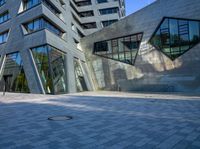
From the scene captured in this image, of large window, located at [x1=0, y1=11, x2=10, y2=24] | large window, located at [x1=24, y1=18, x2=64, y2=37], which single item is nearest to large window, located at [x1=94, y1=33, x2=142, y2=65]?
large window, located at [x1=24, y1=18, x2=64, y2=37]

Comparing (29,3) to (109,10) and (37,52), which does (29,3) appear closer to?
(37,52)

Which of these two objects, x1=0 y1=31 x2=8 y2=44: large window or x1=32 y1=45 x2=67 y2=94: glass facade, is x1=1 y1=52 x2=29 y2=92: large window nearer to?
x1=32 y1=45 x2=67 y2=94: glass facade

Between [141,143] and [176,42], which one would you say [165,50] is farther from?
[141,143]

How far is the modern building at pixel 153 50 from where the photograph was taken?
84.3 ft

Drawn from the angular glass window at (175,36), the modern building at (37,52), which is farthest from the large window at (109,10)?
the angular glass window at (175,36)

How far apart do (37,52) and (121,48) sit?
13.6 metres

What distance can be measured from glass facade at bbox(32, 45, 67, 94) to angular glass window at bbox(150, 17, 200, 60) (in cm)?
1371

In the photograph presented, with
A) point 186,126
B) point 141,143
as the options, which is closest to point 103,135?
point 141,143

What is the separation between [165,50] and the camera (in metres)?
27.8

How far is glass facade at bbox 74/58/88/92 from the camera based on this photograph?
32266mm

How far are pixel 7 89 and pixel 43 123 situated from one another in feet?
80.8

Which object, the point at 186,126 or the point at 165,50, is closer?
the point at 186,126

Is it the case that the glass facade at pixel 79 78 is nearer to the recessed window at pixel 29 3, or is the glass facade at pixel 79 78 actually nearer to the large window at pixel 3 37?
the recessed window at pixel 29 3

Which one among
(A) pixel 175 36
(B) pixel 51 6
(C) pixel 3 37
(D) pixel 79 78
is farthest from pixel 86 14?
(A) pixel 175 36
